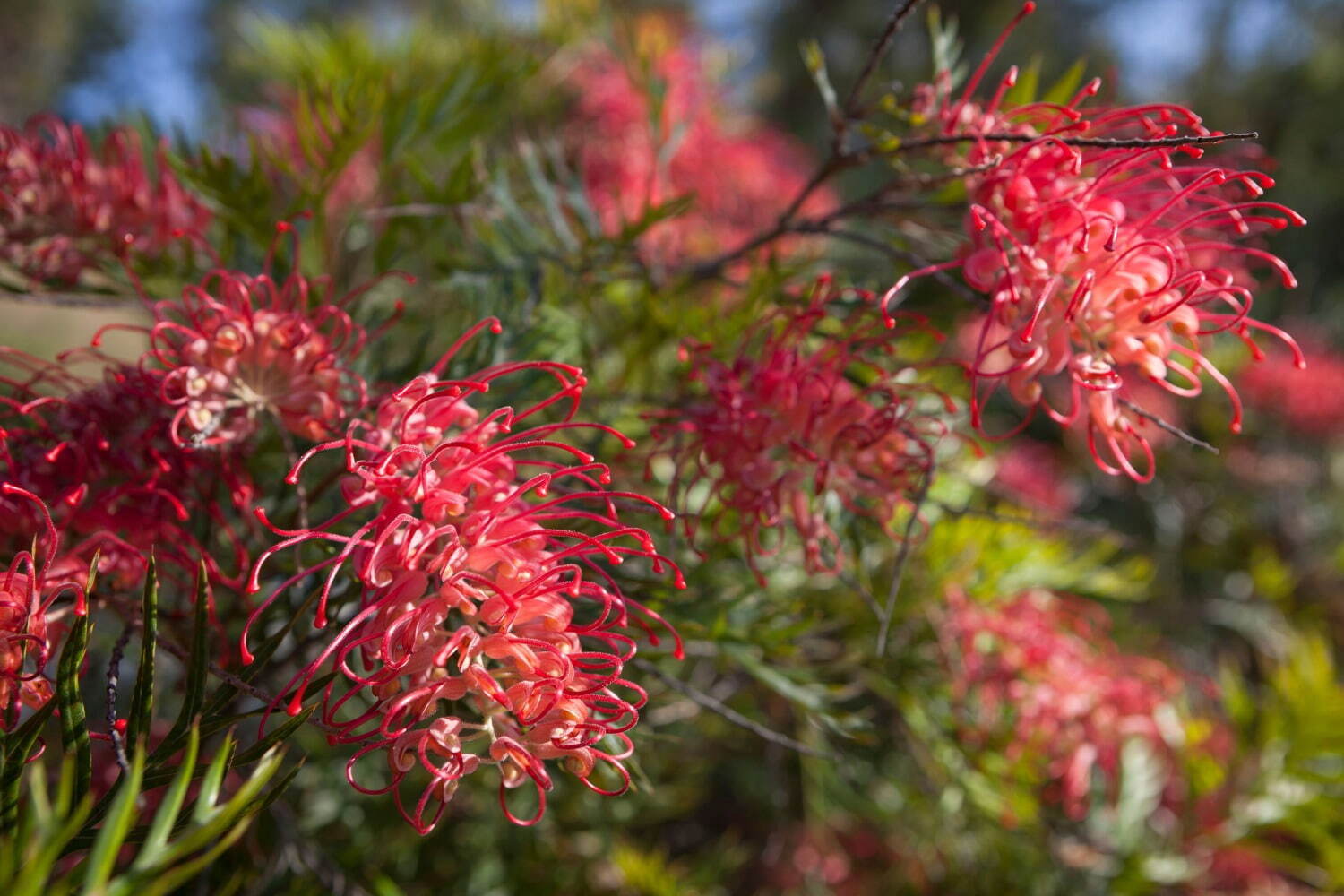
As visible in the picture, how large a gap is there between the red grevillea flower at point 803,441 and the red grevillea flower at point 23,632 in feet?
1.10

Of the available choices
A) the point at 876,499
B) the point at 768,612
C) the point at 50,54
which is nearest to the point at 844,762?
the point at 768,612

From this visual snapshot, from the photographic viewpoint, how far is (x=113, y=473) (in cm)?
53

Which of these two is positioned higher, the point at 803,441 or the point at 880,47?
the point at 880,47

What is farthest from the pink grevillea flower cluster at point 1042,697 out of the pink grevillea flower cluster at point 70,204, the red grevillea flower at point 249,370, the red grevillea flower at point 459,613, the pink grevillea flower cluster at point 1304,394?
the pink grevillea flower cluster at point 1304,394

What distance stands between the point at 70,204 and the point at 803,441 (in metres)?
0.54

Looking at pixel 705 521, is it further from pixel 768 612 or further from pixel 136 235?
pixel 136 235

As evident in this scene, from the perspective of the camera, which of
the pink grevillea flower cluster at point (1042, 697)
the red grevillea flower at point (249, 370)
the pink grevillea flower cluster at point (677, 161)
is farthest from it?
the pink grevillea flower cluster at point (677, 161)

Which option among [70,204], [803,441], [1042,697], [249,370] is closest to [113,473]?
[249,370]

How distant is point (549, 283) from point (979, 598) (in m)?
0.51

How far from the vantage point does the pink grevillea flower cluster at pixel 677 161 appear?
1131mm

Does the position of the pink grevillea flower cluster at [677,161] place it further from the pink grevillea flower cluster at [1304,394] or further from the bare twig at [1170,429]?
the pink grevillea flower cluster at [1304,394]

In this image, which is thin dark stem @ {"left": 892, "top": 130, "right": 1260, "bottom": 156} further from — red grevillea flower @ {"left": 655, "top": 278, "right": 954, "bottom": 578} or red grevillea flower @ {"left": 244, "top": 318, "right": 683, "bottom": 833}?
red grevillea flower @ {"left": 244, "top": 318, "right": 683, "bottom": 833}

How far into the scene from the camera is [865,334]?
1.94ft

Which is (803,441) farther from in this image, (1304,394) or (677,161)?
(1304,394)
